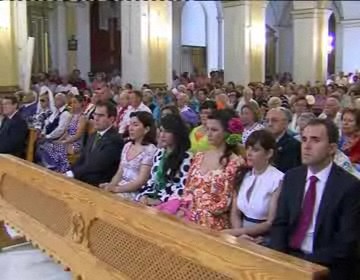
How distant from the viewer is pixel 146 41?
14117 millimetres

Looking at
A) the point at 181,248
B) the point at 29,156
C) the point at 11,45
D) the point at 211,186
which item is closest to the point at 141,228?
the point at 181,248

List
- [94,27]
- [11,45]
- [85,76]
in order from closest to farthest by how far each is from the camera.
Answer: [11,45] → [85,76] → [94,27]

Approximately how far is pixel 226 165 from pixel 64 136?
15.8ft

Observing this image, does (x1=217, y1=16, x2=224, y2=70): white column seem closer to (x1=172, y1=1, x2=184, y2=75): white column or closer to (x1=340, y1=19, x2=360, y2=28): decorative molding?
(x1=172, y1=1, x2=184, y2=75): white column

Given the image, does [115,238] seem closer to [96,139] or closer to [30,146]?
[96,139]

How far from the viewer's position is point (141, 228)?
3.35 metres

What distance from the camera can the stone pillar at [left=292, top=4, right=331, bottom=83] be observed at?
18609 millimetres

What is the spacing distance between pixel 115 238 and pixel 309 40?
15993 millimetres

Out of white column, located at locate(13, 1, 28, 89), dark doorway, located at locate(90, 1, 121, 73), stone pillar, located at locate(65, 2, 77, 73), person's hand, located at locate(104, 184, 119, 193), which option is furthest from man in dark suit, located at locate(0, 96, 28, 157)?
dark doorway, located at locate(90, 1, 121, 73)

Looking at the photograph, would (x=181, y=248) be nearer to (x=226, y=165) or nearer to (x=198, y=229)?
(x=198, y=229)

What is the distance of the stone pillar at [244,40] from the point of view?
16.1 metres

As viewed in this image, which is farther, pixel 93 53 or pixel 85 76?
pixel 93 53

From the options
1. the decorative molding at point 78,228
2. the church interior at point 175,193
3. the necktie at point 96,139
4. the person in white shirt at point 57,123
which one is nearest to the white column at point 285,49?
the church interior at point 175,193

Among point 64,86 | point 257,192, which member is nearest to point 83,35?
point 64,86
